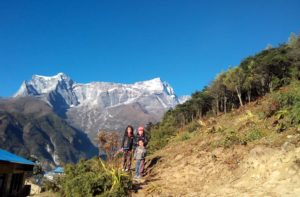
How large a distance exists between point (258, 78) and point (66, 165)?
36980mm

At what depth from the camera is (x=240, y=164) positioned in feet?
42.4

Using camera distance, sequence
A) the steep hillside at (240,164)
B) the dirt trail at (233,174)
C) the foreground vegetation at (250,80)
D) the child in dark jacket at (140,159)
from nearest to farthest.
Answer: the dirt trail at (233,174)
the steep hillside at (240,164)
the child in dark jacket at (140,159)
the foreground vegetation at (250,80)

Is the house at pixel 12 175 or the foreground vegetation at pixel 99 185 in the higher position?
the house at pixel 12 175

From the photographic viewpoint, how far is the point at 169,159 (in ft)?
54.6

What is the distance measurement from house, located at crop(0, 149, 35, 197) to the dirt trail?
7.52m

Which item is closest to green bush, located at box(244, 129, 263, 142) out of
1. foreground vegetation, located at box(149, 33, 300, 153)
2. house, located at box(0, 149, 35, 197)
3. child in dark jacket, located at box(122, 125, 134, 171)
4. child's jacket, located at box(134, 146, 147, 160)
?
child's jacket, located at box(134, 146, 147, 160)

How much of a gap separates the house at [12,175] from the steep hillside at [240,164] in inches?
281

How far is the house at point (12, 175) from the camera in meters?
17.7

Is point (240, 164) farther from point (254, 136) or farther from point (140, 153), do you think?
point (140, 153)

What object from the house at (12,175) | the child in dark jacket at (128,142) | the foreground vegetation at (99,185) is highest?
the child in dark jacket at (128,142)

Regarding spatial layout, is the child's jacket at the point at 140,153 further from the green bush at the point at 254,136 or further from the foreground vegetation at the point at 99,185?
the green bush at the point at 254,136

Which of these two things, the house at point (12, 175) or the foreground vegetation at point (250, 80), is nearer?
the house at point (12, 175)

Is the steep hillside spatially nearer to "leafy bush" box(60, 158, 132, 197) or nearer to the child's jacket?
"leafy bush" box(60, 158, 132, 197)

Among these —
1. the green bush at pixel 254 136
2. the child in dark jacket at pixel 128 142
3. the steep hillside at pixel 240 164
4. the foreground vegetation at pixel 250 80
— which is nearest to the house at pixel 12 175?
the child in dark jacket at pixel 128 142
